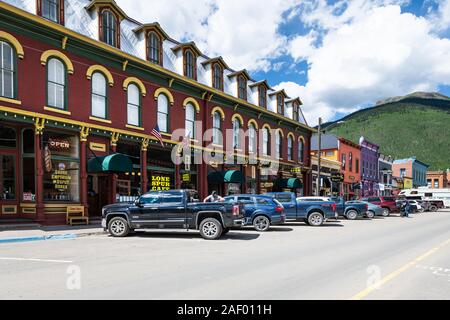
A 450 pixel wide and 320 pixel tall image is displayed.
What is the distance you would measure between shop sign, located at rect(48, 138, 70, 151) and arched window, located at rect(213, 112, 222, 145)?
1109cm

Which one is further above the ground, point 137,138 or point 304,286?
point 137,138

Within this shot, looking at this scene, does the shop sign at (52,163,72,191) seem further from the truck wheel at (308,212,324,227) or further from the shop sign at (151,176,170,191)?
the truck wheel at (308,212,324,227)

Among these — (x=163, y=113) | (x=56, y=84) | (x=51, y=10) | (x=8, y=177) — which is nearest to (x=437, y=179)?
(x=163, y=113)

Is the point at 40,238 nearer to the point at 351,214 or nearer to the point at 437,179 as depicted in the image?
the point at 351,214

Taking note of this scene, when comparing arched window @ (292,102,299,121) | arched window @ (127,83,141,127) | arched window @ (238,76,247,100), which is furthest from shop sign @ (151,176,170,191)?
arched window @ (292,102,299,121)

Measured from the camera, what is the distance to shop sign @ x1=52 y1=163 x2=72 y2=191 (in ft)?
59.5

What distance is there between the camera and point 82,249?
11547mm

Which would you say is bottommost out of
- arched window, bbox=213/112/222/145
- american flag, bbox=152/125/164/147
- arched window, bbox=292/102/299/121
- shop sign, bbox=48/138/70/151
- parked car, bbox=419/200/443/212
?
parked car, bbox=419/200/443/212

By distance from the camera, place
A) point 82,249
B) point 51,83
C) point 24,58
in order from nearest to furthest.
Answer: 1. point 82,249
2. point 24,58
3. point 51,83

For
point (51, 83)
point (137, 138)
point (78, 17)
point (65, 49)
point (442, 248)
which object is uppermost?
point (78, 17)
